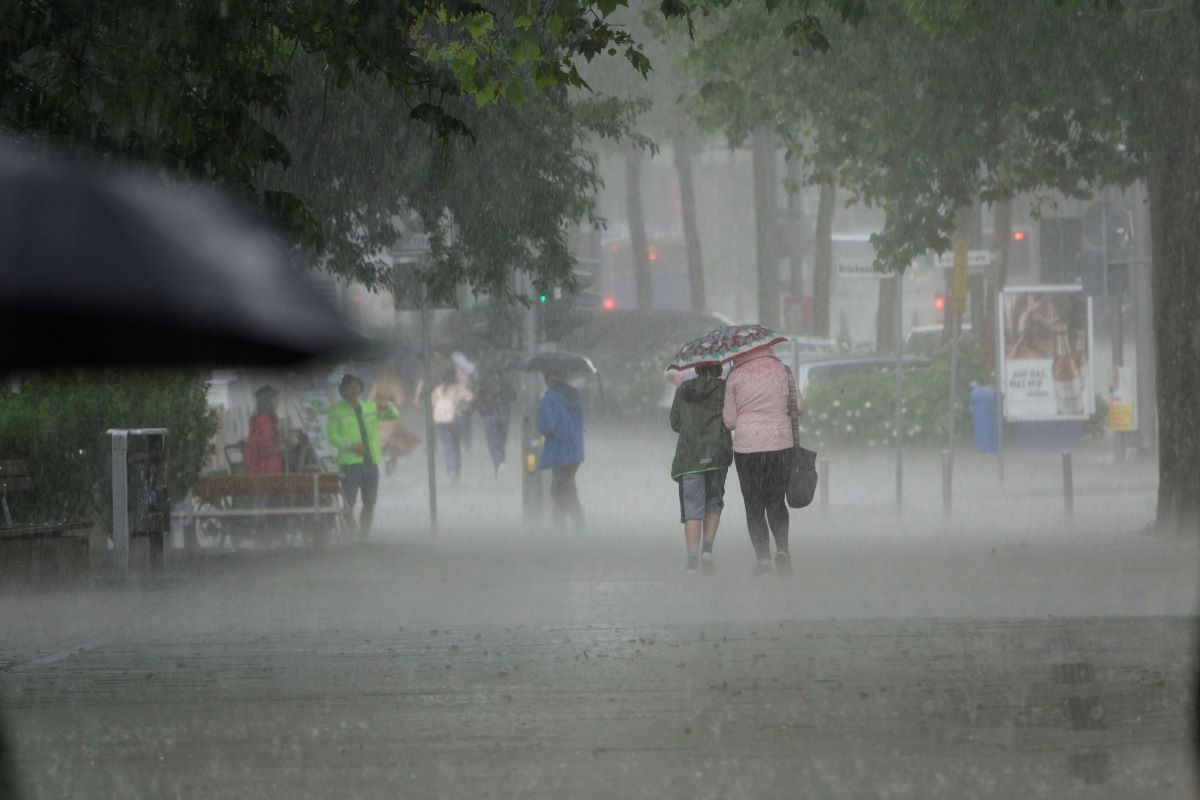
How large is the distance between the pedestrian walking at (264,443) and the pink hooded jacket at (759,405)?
25.5ft

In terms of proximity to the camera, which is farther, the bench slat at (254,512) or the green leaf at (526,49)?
the bench slat at (254,512)

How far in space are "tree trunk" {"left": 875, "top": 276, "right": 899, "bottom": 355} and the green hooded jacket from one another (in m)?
29.2

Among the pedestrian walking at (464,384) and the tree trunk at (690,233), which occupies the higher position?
the tree trunk at (690,233)

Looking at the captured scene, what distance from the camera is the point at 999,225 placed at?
40375 millimetres

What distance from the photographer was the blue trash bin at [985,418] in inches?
1172

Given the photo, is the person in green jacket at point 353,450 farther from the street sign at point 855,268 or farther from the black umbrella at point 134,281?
the street sign at point 855,268

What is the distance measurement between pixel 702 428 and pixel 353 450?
249 inches

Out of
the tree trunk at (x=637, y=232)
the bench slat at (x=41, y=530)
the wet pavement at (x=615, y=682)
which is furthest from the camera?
the tree trunk at (x=637, y=232)

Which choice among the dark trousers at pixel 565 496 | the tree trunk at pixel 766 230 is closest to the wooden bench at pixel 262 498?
the dark trousers at pixel 565 496

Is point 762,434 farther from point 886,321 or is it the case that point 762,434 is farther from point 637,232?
point 637,232

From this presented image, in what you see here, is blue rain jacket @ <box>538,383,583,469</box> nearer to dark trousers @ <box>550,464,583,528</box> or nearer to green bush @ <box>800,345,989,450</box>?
dark trousers @ <box>550,464,583,528</box>

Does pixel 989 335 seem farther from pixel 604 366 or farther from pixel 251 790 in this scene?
pixel 251 790

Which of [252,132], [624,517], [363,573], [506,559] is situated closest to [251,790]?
[252,132]

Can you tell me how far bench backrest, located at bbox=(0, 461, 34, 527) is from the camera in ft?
50.8
